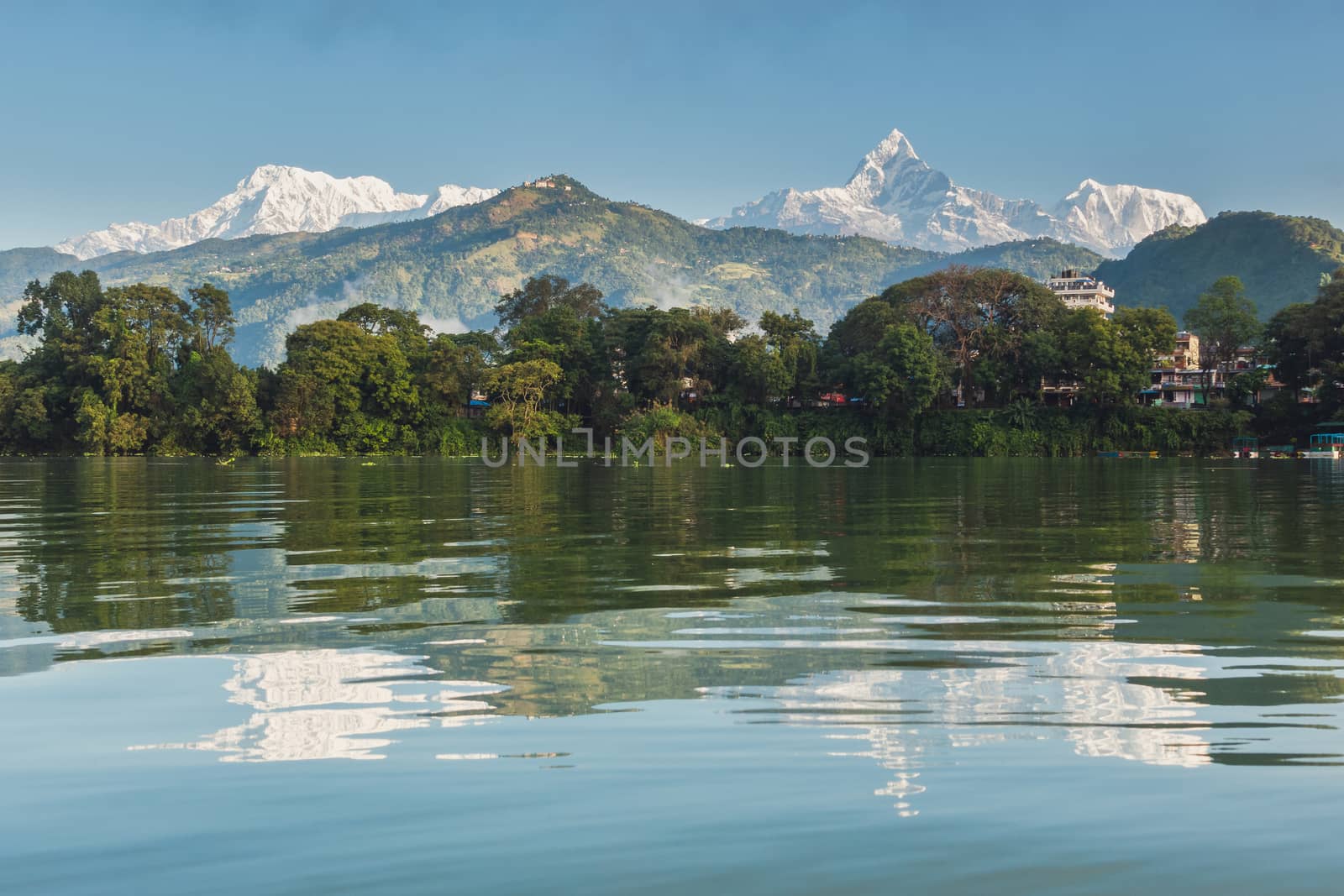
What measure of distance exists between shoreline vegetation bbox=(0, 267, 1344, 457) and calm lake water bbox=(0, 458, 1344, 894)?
193ft

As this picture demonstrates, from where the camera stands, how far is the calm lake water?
344 cm

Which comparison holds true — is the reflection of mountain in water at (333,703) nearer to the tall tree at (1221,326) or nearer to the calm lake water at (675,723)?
the calm lake water at (675,723)

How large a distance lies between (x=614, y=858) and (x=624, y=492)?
917 inches

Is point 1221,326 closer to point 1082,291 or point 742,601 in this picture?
point 1082,291

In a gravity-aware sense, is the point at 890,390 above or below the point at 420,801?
above

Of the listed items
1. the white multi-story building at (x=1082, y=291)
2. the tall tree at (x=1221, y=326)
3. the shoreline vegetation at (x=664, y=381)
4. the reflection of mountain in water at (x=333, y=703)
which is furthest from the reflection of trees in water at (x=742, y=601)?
the white multi-story building at (x=1082, y=291)

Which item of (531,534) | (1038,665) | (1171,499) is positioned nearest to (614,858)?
(1038,665)

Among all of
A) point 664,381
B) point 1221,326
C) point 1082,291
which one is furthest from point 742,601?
point 1082,291

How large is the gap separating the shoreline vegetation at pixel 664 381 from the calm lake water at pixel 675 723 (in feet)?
193

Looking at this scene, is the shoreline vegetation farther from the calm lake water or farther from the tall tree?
the calm lake water

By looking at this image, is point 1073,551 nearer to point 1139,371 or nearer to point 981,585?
point 981,585

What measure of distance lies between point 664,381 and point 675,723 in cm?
7168

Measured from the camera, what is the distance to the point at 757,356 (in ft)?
245

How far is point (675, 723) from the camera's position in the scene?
498cm
